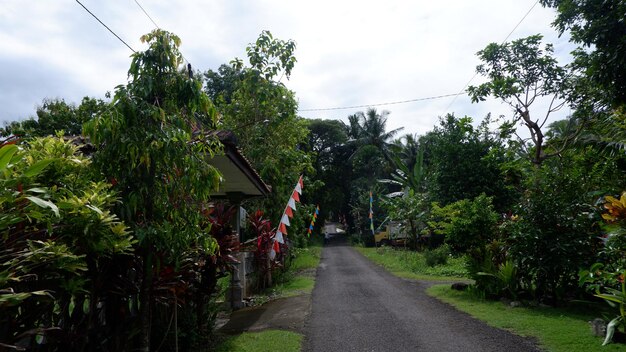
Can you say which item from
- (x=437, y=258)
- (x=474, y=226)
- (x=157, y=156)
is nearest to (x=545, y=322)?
(x=474, y=226)

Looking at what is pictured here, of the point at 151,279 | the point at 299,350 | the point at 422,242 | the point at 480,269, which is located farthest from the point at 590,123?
the point at 422,242

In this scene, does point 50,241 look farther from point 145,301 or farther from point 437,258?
point 437,258

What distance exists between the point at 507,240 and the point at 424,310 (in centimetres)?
248

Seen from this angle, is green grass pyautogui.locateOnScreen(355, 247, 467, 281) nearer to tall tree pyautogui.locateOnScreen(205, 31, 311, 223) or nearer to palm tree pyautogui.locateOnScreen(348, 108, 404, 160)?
tall tree pyautogui.locateOnScreen(205, 31, 311, 223)

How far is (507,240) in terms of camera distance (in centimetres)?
995

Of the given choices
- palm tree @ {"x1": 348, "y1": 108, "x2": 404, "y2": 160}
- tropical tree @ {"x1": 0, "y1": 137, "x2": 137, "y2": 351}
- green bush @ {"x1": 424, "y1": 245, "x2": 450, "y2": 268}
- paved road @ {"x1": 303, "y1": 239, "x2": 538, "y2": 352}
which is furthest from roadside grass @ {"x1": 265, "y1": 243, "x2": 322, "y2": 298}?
palm tree @ {"x1": 348, "y1": 108, "x2": 404, "y2": 160}

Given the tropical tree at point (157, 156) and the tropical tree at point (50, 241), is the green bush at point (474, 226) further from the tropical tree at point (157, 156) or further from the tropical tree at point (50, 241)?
the tropical tree at point (50, 241)

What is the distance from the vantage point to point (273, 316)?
9078mm

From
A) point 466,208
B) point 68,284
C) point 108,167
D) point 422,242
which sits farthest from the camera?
point 422,242

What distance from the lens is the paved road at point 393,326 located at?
6.43 m

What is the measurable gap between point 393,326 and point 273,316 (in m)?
2.52

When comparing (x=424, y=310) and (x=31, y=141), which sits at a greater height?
(x=31, y=141)

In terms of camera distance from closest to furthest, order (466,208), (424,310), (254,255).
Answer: (424,310), (466,208), (254,255)

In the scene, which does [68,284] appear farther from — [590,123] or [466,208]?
[590,123]
